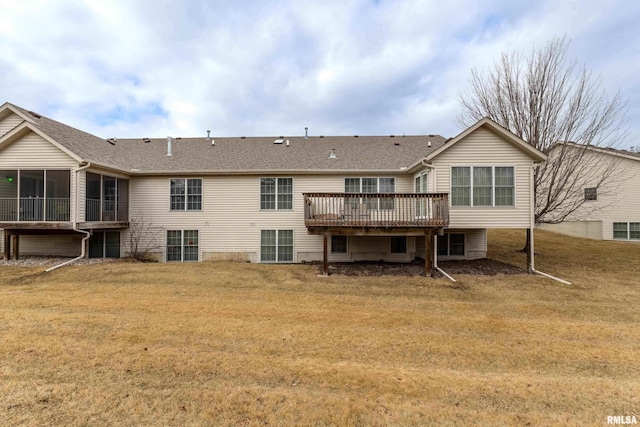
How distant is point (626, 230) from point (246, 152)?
937 inches

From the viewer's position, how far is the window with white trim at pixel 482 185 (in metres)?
11.3

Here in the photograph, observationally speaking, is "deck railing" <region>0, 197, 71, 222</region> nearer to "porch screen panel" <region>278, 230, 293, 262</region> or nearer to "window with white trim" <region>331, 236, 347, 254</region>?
"porch screen panel" <region>278, 230, 293, 262</region>

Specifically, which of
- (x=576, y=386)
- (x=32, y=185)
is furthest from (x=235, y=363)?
(x=32, y=185)

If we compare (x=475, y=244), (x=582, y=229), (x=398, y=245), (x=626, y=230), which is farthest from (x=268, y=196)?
(x=626, y=230)

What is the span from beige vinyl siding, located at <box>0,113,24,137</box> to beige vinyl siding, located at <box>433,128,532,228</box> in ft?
59.4

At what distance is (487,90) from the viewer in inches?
605

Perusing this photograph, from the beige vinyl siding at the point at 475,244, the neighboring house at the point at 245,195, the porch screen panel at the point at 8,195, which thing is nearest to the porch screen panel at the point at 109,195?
the neighboring house at the point at 245,195

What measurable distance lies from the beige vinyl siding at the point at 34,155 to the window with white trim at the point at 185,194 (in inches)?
149

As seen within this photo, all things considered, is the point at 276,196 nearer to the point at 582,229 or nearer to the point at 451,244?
the point at 451,244

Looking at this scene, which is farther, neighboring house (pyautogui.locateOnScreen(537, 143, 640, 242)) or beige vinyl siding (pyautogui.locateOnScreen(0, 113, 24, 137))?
neighboring house (pyautogui.locateOnScreen(537, 143, 640, 242))

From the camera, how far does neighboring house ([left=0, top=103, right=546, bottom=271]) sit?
1124 centimetres

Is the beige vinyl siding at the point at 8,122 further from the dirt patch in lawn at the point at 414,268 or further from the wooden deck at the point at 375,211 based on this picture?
the dirt patch in lawn at the point at 414,268

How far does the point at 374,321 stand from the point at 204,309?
385 cm

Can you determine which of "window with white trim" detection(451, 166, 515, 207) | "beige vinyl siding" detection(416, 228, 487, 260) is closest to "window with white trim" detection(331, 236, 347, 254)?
"beige vinyl siding" detection(416, 228, 487, 260)
